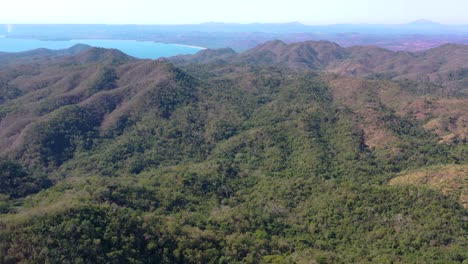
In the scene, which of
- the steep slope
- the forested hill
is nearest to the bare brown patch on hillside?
the forested hill

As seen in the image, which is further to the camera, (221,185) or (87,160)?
(87,160)

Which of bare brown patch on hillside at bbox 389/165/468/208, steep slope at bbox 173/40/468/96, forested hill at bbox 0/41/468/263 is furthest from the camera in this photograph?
steep slope at bbox 173/40/468/96

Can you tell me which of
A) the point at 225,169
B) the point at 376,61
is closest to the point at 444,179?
the point at 225,169

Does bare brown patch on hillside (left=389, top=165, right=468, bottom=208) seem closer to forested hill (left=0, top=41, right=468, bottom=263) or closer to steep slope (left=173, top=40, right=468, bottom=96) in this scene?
forested hill (left=0, top=41, right=468, bottom=263)

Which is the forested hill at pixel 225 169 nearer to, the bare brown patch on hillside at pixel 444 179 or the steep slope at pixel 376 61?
the bare brown patch on hillside at pixel 444 179

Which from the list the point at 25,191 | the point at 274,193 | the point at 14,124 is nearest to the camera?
the point at 25,191

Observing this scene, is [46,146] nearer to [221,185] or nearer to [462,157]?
[221,185]

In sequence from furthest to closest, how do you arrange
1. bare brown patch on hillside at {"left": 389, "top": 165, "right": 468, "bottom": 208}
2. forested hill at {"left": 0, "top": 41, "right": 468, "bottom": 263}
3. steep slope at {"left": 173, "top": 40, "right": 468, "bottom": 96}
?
1. steep slope at {"left": 173, "top": 40, "right": 468, "bottom": 96}
2. bare brown patch on hillside at {"left": 389, "top": 165, "right": 468, "bottom": 208}
3. forested hill at {"left": 0, "top": 41, "right": 468, "bottom": 263}

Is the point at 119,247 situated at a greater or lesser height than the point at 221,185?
greater

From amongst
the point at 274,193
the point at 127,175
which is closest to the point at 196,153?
the point at 127,175

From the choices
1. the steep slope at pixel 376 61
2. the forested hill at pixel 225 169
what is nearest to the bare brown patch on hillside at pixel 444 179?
the forested hill at pixel 225 169
